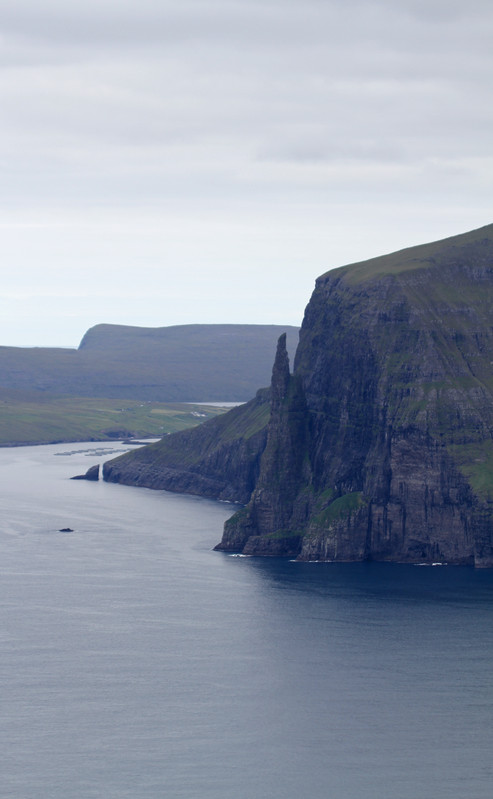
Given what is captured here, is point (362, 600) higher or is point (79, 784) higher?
point (362, 600)

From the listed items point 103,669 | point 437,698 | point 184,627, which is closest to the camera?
point 437,698

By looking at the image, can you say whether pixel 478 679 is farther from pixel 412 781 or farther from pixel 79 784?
pixel 79 784

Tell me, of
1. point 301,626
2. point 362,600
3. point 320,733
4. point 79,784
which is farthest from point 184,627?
point 79,784

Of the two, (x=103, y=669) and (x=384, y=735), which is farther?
(x=103, y=669)

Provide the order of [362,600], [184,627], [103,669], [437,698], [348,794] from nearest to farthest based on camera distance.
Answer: [348,794], [437,698], [103,669], [184,627], [362,600]

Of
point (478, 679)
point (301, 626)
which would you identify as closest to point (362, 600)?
point (301, 626)

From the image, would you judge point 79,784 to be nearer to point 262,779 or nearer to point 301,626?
point 262,779
